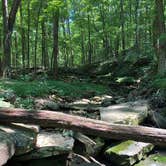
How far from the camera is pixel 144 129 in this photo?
21.3 feet

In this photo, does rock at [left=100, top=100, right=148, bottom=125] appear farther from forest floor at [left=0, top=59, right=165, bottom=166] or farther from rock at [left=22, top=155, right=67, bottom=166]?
rock at [left=22, top=155, right=67, bottom=166]

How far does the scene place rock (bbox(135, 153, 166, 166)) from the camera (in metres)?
7.55

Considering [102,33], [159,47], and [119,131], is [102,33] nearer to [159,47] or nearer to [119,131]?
[159,47]

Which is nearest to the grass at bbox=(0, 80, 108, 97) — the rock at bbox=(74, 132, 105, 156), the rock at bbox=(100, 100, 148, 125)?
the rock at bbox=(100, 100, 148, 125)

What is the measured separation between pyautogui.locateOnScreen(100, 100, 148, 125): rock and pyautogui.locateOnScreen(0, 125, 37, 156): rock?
243 cm

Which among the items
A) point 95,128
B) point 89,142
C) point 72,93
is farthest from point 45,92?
point 95,128

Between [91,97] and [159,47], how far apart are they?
12.2 feet

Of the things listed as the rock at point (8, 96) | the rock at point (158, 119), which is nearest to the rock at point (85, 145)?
the rock at point (158, 119)

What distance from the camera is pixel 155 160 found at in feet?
25.5

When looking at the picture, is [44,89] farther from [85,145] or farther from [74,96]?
[85,145]

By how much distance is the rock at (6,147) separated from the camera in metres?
5.59

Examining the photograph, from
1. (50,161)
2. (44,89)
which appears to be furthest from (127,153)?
(44,89)

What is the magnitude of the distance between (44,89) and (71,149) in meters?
6.98

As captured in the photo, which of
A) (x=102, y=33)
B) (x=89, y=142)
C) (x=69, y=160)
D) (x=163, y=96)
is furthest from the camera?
(x=102, y=33)
